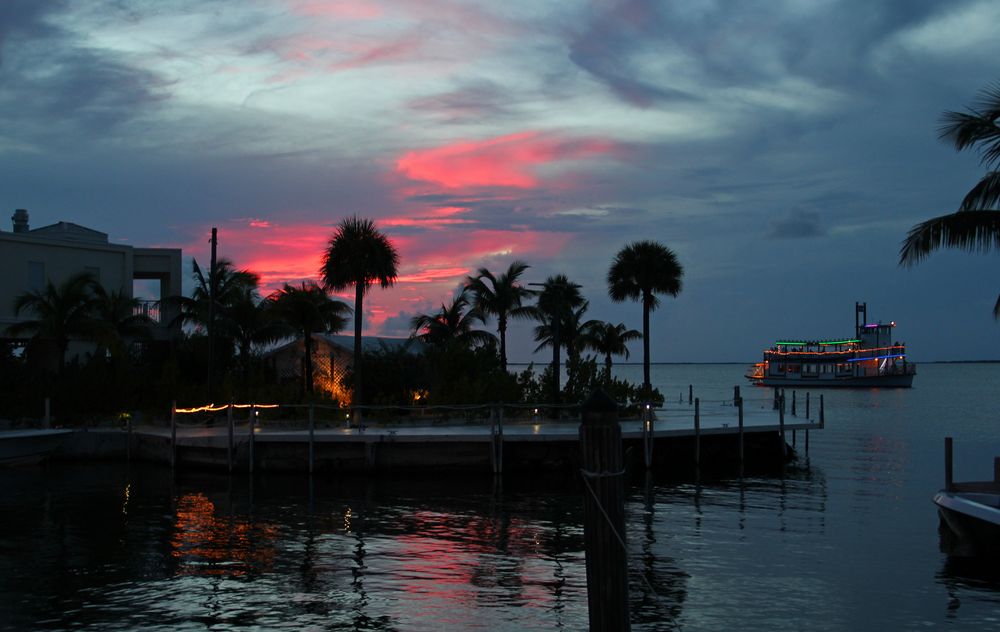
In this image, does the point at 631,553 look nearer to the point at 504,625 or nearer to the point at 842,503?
the point at 504,625

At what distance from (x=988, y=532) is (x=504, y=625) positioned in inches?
458

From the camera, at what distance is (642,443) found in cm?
3788

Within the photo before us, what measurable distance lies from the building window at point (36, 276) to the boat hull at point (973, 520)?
138ft

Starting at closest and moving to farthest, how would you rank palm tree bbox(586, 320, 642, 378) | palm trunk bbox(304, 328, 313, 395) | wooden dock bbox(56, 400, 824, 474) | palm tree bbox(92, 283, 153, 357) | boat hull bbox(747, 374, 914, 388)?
wooden dock bbox(56, 400, 824, 474)
palm tree bbox(92, 283, 153, 357)
palm trunk bbox(304, 328, 313, 395)
palm tree bbox(586, 320, 642, 378)
boat hull bbox(747, 374, 914, 388)

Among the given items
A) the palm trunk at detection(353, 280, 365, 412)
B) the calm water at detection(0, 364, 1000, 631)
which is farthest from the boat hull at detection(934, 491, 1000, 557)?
the palm trunk at detection(353, 280, 365, 412)

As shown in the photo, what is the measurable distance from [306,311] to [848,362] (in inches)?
5205

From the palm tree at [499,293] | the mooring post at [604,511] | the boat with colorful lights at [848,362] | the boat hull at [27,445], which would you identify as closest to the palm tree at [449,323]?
the palm tree at [499,293]

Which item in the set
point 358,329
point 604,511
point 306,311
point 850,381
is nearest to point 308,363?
point 306,311

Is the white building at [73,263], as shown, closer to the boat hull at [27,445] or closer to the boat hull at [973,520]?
the boat hull at [27,445]

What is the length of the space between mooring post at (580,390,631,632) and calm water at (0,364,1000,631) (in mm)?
7315

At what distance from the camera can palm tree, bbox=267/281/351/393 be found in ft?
163

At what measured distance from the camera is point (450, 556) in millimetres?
22062

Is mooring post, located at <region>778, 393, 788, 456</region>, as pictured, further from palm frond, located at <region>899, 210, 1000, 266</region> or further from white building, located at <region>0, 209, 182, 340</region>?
white building, located at <region>0, 209, 182, 340</region>

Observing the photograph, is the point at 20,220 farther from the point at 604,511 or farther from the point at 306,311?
the point at 604,511
